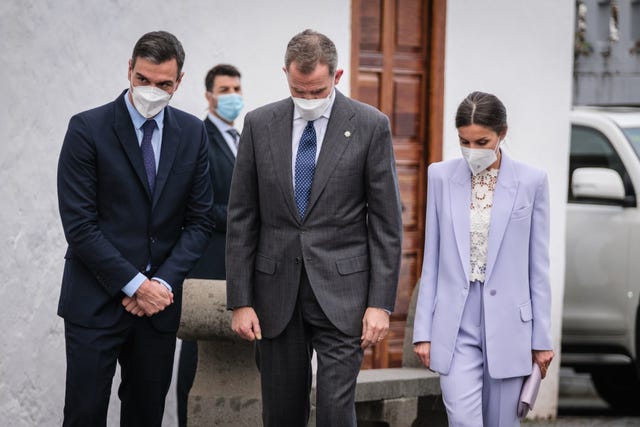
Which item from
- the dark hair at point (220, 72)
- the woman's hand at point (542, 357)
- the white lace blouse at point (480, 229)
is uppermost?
the dark hair at point (220, 72)

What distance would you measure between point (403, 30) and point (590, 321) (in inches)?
113

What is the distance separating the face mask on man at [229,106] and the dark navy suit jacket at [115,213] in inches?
74.4

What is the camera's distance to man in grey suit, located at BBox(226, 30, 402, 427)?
4.86 m

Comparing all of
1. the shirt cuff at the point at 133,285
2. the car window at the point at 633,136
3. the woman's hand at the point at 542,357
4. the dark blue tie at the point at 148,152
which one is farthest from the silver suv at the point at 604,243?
the shirt cuff at the point at 133,285

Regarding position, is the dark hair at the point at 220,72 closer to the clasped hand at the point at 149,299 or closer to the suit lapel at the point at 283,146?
the suit lapel at the point at 283,146

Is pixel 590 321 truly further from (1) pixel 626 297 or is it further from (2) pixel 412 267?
(2) pixel 412 267

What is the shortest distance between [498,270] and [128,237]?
1.49 metres

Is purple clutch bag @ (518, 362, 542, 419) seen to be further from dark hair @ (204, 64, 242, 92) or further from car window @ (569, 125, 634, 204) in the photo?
car window @ (569, 125, 634, 204)

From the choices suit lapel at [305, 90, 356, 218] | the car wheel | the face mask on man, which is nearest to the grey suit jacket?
suit lapel at [305, 90, 356, 218]

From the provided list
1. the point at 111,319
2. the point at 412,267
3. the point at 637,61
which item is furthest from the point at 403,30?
the point at 637,61

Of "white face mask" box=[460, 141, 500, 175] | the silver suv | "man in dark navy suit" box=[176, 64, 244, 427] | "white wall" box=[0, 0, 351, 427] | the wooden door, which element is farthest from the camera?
the silver suv

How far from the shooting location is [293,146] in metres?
4.93

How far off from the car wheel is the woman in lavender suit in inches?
204

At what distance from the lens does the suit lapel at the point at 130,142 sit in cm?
489
